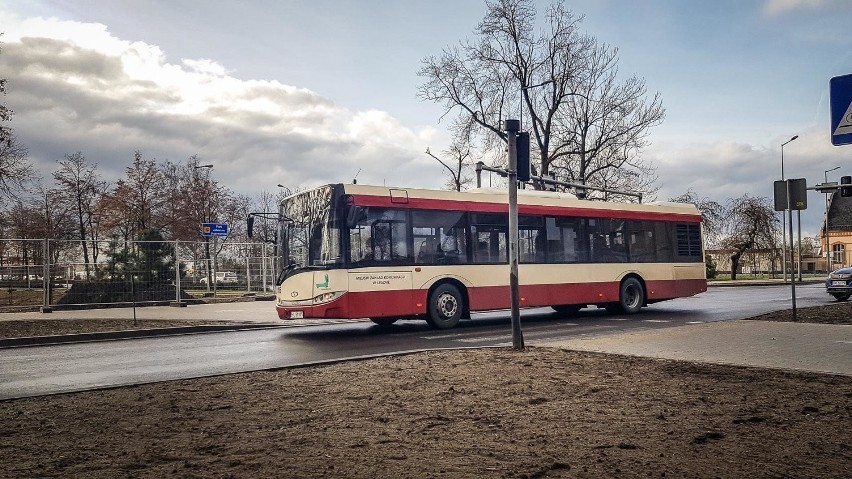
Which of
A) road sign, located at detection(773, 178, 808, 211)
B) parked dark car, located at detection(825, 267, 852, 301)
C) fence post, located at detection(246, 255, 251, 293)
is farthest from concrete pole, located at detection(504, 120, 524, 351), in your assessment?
fence post, located at detection(246, 255, 251, 293)

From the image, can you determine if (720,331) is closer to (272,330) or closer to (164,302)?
(272,330)

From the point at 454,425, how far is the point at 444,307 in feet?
32.3

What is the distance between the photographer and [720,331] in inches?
519

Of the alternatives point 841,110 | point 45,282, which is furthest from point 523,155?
point 45,282

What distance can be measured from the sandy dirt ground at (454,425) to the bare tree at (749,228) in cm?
5739

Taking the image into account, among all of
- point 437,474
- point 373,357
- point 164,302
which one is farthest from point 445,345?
point 164,302

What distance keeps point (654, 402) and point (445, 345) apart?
6075 mm

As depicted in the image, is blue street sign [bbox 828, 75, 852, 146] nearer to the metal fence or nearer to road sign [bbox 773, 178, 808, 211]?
road sign [bbox 773, 178, 808, 211]

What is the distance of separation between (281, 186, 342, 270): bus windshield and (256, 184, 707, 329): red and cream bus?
2 centimetres

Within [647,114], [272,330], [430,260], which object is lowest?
[272,330]

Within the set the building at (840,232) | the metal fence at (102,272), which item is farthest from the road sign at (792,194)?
the building at (840,232)

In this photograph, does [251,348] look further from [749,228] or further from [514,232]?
[749,228]

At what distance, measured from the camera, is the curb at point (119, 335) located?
1402cm

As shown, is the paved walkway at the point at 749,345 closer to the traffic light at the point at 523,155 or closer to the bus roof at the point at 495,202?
the traffic light at the point at 523,155
